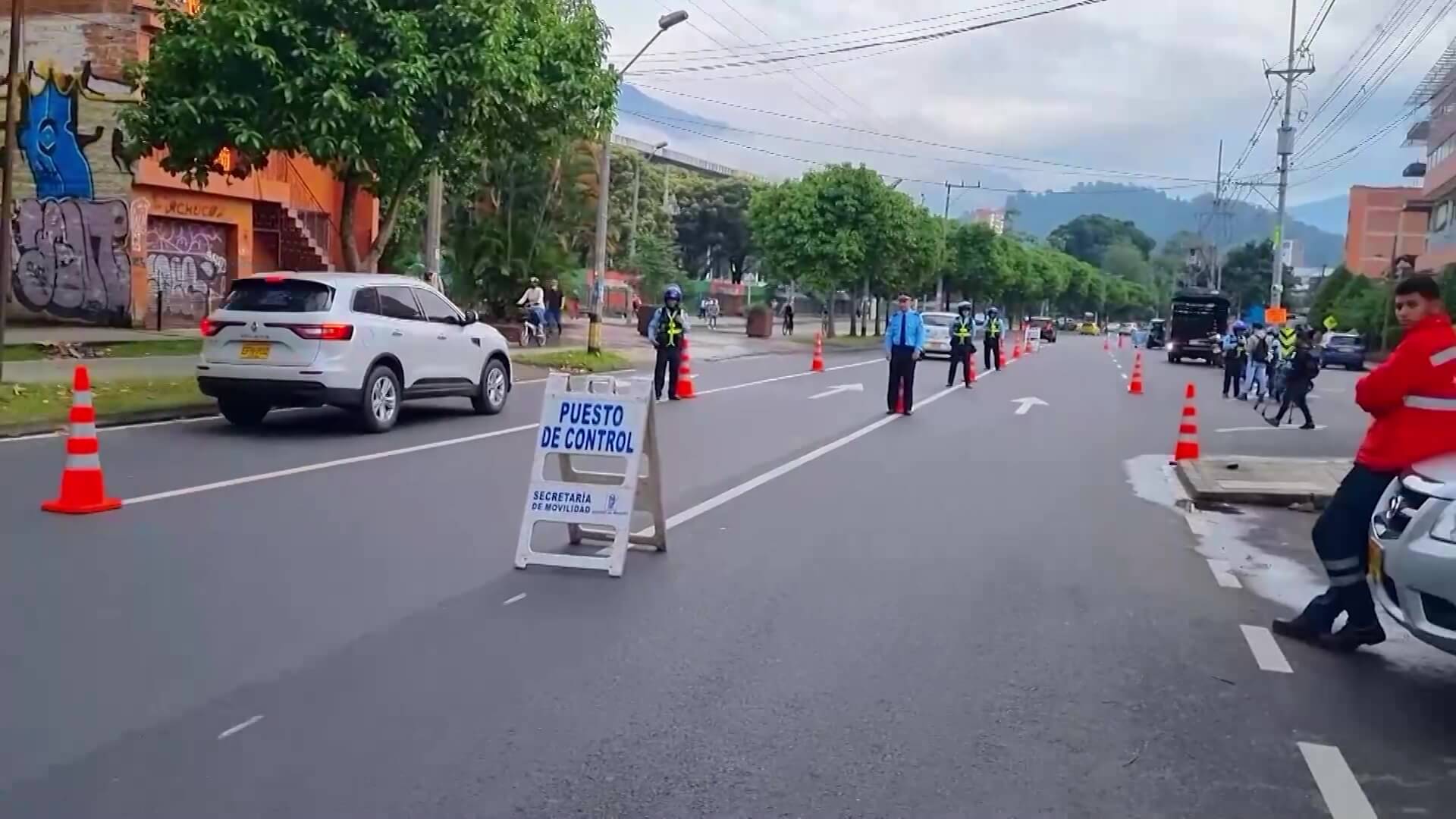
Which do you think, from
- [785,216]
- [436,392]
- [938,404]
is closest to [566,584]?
[436,392]

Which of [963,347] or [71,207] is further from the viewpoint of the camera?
[963,347]

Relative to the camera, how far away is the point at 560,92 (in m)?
20.0

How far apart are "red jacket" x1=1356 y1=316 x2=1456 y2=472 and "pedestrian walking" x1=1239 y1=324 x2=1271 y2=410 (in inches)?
797

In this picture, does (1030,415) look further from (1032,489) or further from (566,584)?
(566,584)

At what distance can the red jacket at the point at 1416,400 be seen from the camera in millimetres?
6348

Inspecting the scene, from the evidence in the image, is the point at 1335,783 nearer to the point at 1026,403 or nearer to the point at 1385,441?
the point at 1385,441

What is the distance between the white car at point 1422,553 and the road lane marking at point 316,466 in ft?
26.4

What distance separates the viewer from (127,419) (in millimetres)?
14758

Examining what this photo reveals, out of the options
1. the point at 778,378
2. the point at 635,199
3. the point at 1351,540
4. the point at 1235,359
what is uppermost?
the point at 635,199

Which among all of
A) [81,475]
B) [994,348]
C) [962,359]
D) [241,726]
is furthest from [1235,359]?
[241,726]

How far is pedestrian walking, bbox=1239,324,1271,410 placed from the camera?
87.5ft

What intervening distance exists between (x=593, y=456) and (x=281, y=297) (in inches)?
277

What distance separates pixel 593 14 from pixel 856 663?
54.8 ft

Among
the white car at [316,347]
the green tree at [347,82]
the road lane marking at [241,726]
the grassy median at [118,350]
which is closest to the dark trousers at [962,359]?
the green tree at [347,82]
